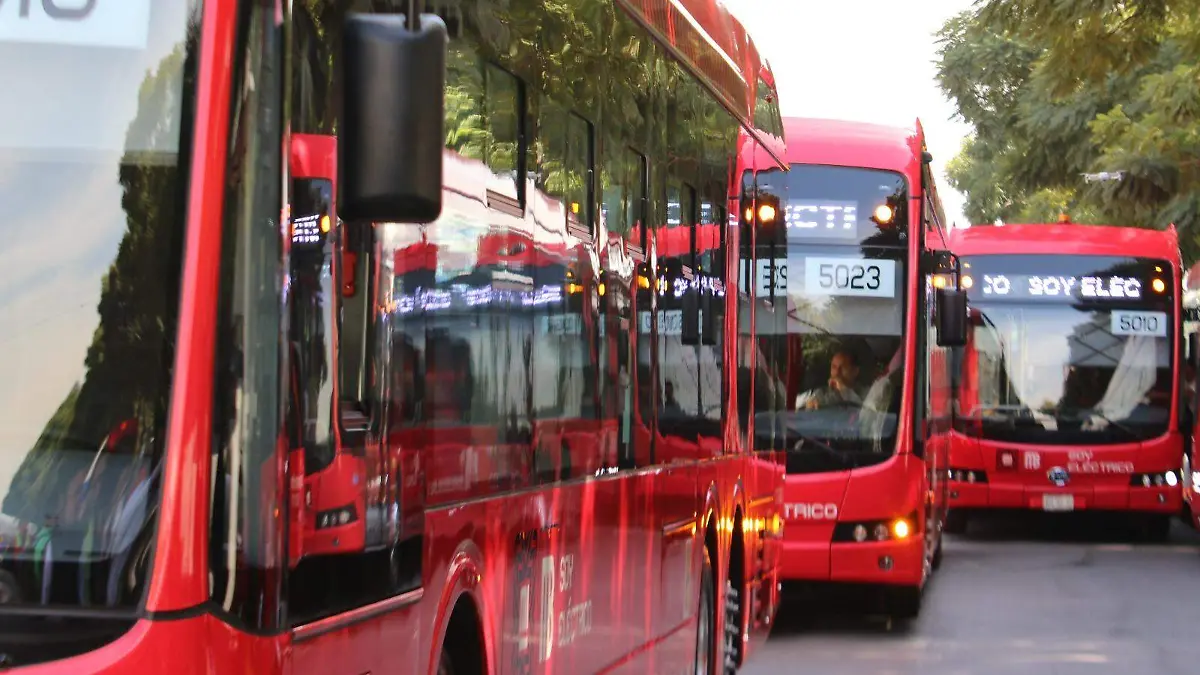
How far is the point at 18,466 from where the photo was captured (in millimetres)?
3598

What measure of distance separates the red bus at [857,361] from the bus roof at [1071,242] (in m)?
8.15

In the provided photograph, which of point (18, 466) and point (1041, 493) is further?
point (1041, 493)

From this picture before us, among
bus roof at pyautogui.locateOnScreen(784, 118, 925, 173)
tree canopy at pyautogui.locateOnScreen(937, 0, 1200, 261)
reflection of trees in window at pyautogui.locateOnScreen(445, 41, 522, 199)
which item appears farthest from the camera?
tree canopy at pyautogui.locateOnScreen(937, 0, 1200, 261)

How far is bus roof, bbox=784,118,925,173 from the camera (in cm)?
1498

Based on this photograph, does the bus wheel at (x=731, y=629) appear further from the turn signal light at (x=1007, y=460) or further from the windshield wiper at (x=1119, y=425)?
the windshield wiper at (x=1119, y=425)

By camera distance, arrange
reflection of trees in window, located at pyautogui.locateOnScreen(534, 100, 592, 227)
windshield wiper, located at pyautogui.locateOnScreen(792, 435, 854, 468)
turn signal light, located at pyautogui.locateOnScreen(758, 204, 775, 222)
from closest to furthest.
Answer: reflection of trees in window, located at pyautogui.locateOnScreen(534, 100, 592, 227)
turn signal light, located at pyautogui.locateOnScreen(758, 204, 775, 222)
windshield wiper, located at pyautogui.locateOnScreen(792, 435, 854, 468)

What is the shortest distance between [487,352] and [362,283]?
3.22 ft

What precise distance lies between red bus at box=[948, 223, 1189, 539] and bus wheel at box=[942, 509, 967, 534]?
5.37 feet

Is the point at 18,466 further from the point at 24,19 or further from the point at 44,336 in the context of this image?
the point at 24,19

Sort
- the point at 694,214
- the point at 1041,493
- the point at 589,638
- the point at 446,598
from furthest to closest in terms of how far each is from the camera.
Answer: the point at 1041,493
the point at 694,214
the point at 589,638
the point at 446,598

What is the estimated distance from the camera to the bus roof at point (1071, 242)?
911 inches

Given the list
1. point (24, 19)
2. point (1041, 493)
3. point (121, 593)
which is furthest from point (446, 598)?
point (1041, 493)

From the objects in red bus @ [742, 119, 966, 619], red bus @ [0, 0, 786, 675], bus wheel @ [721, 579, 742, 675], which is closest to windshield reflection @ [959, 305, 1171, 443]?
red bus @ [742, 119, 966, 619]

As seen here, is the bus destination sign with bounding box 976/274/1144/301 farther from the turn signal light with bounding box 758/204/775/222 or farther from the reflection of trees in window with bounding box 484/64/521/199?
the reflection of trees in window with bounding box 484/64/521/199
